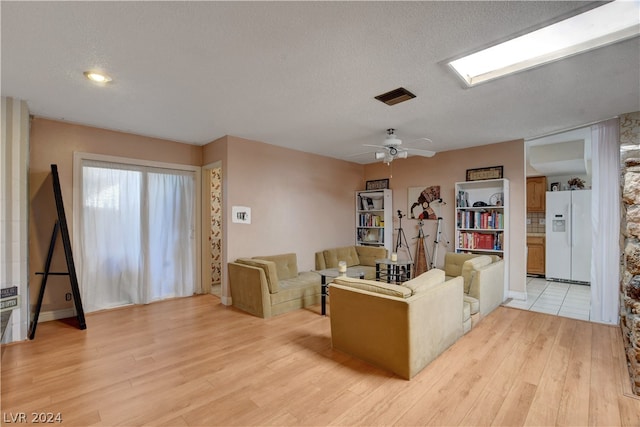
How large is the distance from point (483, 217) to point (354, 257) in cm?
248

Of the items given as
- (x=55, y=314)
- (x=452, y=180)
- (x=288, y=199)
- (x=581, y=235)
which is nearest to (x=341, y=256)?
(x=288, y=199)

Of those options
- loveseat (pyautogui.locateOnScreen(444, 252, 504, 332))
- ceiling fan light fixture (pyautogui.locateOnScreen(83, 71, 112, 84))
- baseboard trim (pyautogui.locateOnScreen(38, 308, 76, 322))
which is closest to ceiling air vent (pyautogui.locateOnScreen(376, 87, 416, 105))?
loveseat (pyautogui.locateOnScreen(444, 252, 504, 332))

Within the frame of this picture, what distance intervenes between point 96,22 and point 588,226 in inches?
319

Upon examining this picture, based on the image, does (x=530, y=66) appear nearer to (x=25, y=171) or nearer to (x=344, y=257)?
(x=344, y=257)

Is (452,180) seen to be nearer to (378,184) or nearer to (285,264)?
(378,184)

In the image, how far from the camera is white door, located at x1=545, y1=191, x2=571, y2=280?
6.13 metres

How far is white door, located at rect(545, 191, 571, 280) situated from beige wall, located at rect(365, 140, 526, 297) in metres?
2.34

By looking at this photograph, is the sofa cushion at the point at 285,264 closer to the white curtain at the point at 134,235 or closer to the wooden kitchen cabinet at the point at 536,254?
the white curtain at the point at 134,235

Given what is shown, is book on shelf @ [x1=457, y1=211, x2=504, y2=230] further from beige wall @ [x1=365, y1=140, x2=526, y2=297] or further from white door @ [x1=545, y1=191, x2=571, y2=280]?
white door @ [x1=545, y1=191, x2=571, y2=280]

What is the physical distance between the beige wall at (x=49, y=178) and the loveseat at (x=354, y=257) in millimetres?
3816

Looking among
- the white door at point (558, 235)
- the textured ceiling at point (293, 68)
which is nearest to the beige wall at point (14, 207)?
the textured ceiling at point (293, 68)

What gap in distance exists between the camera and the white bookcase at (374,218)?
20.4 ft

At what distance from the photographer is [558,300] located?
4793mm

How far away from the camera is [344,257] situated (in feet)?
19.3
